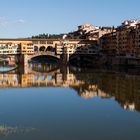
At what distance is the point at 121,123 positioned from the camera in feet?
51.8

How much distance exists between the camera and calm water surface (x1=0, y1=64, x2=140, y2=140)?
1405 centimetres

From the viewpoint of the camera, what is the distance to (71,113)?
717 inches

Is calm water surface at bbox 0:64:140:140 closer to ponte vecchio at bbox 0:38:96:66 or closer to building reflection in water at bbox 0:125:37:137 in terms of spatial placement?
building reflection in water at bbox 0:125:37:137

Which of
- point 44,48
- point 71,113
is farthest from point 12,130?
point 44,48

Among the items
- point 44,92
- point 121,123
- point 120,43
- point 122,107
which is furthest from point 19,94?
point 120,43

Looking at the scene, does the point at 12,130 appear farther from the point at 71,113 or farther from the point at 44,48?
the point at 44,48

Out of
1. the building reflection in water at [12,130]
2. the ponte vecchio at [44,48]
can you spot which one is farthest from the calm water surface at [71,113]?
the ponte vecchio at [44,48]

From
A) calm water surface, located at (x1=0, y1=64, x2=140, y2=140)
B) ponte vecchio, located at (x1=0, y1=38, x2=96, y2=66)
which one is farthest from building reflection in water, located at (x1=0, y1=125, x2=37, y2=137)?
ponte vecchio, located at (x1=0, y1=38, x2=96, y2=66)

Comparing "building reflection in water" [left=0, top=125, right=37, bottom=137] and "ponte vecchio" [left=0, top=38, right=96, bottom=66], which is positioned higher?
"ponte vecchio" [left=0, top=38, right=96, bottom=66]

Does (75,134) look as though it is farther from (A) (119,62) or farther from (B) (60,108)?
(A) (119,62)

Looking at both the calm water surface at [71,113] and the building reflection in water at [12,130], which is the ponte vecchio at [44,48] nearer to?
the calm water surface at [71,113]

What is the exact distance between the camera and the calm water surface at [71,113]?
14.0 meters

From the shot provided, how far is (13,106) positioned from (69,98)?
457 cm

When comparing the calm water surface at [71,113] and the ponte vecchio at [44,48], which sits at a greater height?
the ponte vecchio at [44,48]
